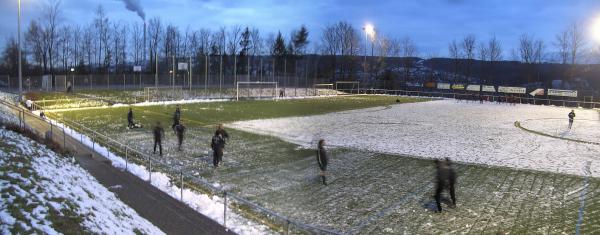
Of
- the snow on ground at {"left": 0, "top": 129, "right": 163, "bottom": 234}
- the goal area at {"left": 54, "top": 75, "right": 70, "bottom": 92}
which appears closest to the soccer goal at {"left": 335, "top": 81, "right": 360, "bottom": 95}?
the goal area at {"left": 54, "top": 75, "right": 70, "bottom": 92}

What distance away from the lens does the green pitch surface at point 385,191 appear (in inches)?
515

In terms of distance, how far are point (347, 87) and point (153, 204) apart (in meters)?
82.4

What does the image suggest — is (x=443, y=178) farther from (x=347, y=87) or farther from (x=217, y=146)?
(x=347, y=87)

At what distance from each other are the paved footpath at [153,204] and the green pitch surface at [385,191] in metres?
2.78

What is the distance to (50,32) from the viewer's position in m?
84.1

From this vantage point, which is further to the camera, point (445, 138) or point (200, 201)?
point (445, 138)

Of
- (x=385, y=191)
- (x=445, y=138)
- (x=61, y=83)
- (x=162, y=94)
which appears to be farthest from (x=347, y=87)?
(x=385, y=191)

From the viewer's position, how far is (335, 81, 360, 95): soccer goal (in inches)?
3393

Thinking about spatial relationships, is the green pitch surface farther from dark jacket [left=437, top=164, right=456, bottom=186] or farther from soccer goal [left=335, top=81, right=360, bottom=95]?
soccer goal [left=335, top=81, right=360, bottom=95]

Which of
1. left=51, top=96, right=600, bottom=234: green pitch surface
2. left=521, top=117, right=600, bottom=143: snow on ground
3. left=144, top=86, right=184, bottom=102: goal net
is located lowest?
left=51, top=96, right=600, bottom=234: green pitch surface

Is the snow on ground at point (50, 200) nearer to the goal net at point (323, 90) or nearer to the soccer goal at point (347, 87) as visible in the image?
the goal net at point (323, 90)

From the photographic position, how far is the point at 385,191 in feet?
53.6

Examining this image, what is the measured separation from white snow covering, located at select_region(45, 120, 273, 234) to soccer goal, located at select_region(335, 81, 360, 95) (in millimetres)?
68781

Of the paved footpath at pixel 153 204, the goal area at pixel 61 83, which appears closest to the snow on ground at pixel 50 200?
the paved footpath at pixel 153 204
